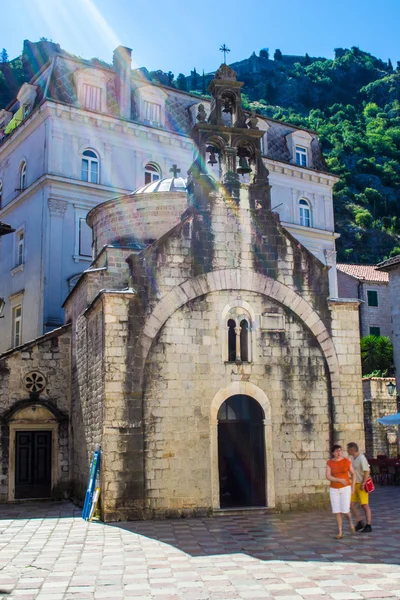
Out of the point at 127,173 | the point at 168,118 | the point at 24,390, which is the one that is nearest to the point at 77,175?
the point at 127,173

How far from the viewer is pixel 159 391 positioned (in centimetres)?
1452

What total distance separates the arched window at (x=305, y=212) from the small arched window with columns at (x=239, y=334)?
1728 cm

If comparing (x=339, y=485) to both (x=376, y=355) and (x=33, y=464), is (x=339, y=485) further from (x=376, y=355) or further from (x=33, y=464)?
(x=376, y=355)

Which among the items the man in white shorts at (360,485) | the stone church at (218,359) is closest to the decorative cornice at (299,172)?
the stone church at (218,359)

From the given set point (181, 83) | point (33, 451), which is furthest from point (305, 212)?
point (181, 83)

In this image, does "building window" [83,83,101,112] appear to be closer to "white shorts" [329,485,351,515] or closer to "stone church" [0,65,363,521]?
"stone church" [0,65,363,521]

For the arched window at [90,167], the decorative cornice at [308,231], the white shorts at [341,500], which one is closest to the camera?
the white shorts at [341,500]

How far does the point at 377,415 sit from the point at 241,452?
14.4 m

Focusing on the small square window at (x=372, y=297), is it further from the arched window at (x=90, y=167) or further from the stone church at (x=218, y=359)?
the stone church at (x=218, y=359)

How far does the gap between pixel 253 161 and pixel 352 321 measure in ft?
16.4


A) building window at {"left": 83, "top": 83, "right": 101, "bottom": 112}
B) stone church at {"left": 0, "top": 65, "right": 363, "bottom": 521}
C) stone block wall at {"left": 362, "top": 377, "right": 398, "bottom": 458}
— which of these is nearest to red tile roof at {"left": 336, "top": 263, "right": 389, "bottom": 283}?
stone block wall at {"left": 362, "top": 377, "right": 398, "bottom": 458}

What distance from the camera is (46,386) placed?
1936 centimetres

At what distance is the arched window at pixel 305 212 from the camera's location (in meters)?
31.9

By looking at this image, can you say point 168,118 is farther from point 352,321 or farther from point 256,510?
point 256,510
